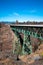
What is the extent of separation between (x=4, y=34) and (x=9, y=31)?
50.3 inches

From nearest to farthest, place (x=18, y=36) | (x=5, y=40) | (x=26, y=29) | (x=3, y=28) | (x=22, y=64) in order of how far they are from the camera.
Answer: (x=22, y=64)
(x=26, y=29)
(x=5, y=40)
(x=18, y=36)
(x=3, y=28)

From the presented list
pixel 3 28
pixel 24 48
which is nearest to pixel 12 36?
pixel 3 28

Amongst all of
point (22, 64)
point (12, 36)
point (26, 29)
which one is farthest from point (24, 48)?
point (22, 64)

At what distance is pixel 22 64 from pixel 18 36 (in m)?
17.2

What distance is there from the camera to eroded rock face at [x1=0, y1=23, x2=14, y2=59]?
2738 cm

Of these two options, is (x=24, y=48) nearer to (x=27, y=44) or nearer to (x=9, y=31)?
(x=27, y=44)

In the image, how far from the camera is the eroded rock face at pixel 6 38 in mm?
27381

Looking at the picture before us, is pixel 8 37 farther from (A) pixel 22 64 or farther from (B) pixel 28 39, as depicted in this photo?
(A) pixel 22 64

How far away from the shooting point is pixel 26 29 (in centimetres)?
2572

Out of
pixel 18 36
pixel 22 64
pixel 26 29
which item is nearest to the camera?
pixel 22 64

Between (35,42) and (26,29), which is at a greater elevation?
(26,29)

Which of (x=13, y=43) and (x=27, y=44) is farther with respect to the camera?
(x=13, y=43)

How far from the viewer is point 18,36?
102ft

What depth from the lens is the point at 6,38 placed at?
2994cm
